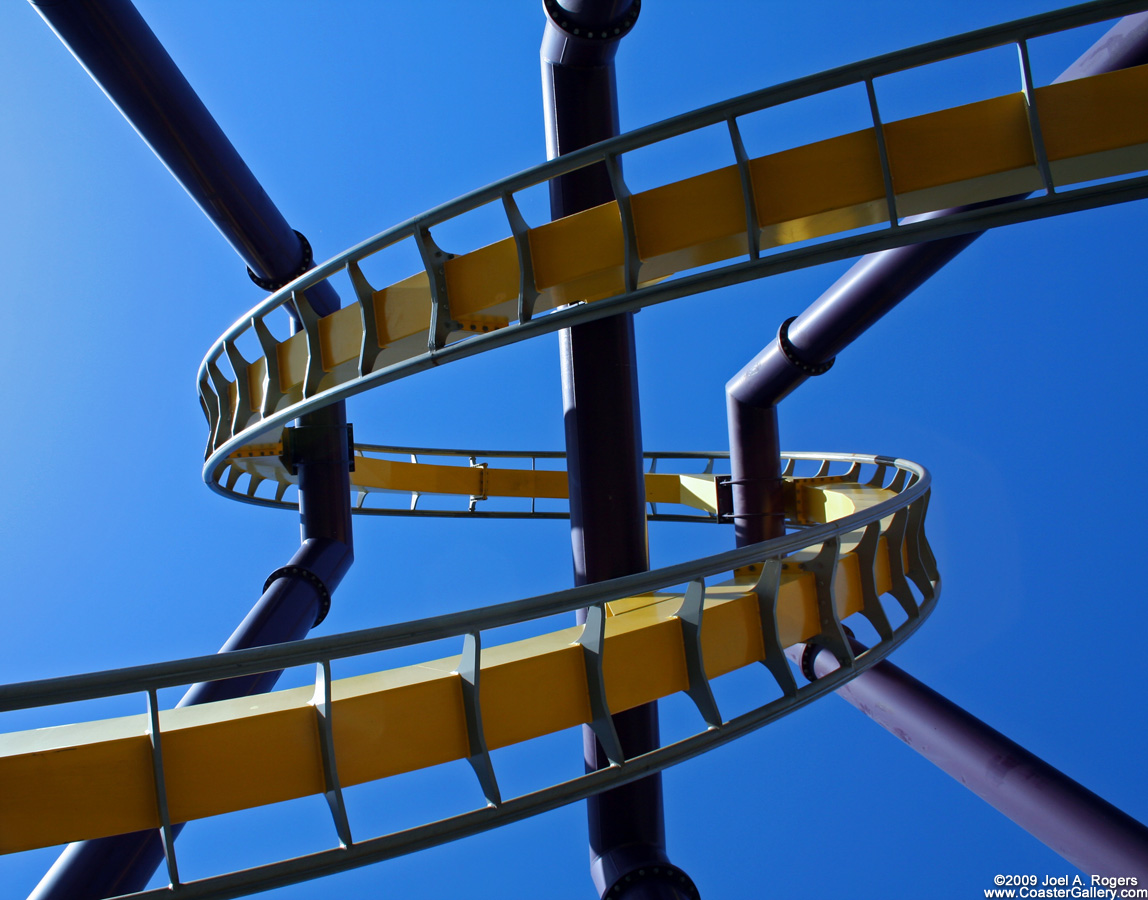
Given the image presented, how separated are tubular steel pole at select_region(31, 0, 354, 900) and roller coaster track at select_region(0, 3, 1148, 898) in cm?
164

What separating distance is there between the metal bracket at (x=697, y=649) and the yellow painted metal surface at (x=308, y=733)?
0.32ft

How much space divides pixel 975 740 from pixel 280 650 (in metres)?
5.77

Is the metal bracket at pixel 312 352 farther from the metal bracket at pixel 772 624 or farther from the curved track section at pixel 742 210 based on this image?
the metal bracket at pixel 772 624

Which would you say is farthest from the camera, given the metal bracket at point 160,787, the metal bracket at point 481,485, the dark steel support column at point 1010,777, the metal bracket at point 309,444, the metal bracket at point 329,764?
the metal bracket at point 481,485

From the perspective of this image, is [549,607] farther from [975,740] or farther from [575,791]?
[975,740]

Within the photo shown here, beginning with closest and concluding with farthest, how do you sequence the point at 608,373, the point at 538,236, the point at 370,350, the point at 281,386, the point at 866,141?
1. the point at 866,141
2. the point at 538,236
3. the point at 370,350
4. the point at 608,373
5. the point at 281,386

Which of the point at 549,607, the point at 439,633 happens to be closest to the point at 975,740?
the point at 549,607

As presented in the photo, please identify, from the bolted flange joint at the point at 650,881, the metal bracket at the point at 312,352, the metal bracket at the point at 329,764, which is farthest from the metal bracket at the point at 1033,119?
the bolted flange joint at the point at 650,881

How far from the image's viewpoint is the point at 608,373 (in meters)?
6.15

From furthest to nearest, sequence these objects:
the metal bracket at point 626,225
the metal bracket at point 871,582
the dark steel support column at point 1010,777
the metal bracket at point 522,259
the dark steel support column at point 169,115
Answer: the metal bracket at point 871,582
the dark steel support column at point 1010,777
the dark steel support column at point 169,115
the metal bracket at point 522,259
the metal bracket at point 626,225

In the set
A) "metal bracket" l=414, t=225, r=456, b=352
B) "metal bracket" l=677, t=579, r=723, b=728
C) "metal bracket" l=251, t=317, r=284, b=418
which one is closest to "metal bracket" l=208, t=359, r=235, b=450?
"metal bracket" l=251, t=317, r=284, b=418

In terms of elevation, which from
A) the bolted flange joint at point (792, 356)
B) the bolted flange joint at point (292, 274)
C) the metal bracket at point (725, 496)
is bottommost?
the metal bracket at point (725, 496)

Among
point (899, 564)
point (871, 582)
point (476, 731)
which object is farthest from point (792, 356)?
point (476, 731)

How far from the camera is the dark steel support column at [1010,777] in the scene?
19.3 ft
